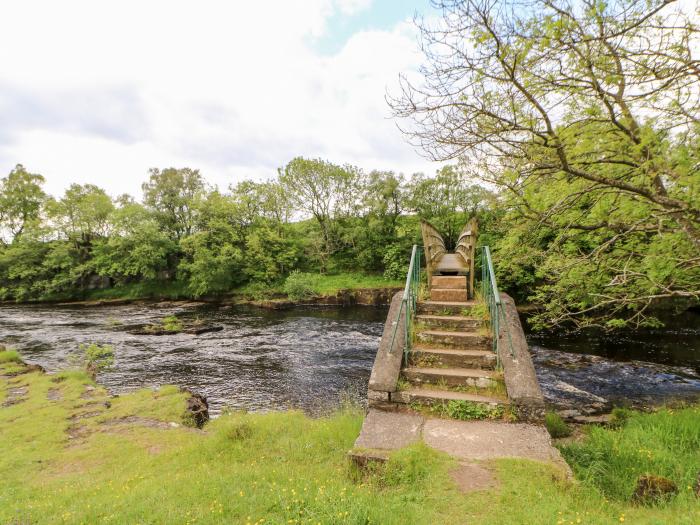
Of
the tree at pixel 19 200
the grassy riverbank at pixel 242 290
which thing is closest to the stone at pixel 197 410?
the grassy riverbank at pixel 242 290

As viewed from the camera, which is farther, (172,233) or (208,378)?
(172,233)

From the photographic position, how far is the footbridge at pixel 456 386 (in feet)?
13.5

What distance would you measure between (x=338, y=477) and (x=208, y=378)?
9345 millimetres

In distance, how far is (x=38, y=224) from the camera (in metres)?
38.2

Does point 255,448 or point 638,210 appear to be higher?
point 638,210

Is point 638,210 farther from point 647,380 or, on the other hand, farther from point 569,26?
point 647,380

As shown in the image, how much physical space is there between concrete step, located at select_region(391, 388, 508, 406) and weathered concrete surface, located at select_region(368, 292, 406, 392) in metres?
0.18

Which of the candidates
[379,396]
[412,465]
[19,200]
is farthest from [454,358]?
[19,200]

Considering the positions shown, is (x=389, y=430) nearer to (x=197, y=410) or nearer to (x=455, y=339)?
(x=455, y=339)

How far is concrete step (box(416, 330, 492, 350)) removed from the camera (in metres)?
5.71

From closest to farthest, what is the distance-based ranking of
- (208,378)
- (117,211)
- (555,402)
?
(555,402) → (208,378) → (117,211)

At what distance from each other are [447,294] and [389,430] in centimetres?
342

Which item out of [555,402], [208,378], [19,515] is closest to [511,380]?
[555,402]

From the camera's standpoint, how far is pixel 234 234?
35.6 meters
